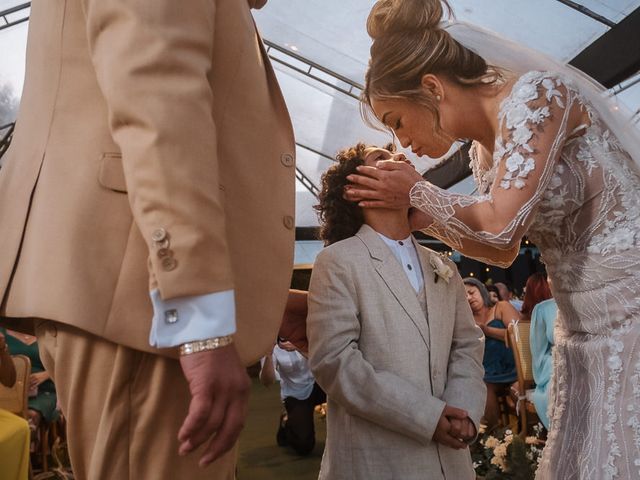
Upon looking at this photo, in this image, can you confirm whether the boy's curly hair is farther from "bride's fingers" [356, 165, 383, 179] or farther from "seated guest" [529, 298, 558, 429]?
"seated guest" [529, 298, 558, 429]

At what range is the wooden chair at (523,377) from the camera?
4.81m

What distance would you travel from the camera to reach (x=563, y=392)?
1602mm

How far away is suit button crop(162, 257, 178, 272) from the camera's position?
834mm

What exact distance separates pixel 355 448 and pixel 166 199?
126cm

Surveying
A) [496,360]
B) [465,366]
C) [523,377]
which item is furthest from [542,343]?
[465,366]

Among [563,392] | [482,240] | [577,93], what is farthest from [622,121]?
[563,392]

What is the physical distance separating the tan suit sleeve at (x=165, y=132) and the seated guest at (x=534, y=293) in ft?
16.7

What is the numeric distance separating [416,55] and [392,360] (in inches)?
36.3

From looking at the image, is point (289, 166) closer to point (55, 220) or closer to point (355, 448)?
point (55, 220)

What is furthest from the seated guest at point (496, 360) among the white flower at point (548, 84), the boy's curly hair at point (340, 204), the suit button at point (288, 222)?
the suit button at point (288, 222)

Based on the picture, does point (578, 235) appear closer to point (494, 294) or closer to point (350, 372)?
point (350, 372)

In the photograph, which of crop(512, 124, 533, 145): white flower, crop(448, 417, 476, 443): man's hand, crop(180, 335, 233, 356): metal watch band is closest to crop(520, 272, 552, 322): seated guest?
crop(448, 417, 476, 443): man's hand

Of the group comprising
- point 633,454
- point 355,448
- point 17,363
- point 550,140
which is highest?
point 550,140

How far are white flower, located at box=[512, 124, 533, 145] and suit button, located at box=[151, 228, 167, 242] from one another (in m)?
0.94
